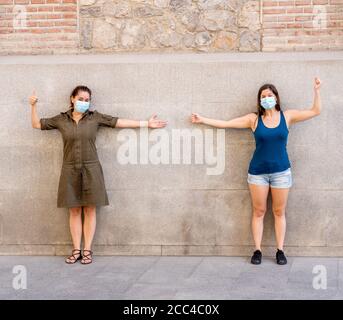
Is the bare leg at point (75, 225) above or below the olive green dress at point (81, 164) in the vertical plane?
below

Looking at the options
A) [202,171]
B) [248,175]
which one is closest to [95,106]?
[202,171]

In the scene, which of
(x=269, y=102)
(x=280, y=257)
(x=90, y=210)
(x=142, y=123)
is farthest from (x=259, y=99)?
(x=90, y=210)

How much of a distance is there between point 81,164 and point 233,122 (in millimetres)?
1571

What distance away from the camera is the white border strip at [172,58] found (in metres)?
7.11

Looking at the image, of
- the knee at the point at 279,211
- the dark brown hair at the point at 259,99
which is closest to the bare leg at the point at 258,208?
the knee at the point at 279,211

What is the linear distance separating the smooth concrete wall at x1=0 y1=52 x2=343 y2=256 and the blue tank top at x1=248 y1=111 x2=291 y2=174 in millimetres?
366

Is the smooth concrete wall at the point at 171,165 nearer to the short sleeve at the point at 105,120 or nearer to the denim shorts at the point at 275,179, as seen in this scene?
the short sleeve at the point at 105,120

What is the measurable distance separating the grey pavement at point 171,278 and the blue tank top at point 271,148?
95 cm

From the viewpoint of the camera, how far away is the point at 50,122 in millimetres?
7090

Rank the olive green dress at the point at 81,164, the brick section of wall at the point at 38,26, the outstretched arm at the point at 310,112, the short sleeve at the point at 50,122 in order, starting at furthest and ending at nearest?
the brick section of wall at the point at 38,26 < the short sleeve at the point at 50,122 < the olive green dress at the point at 81,164 < the outstretched arm at the point at 310,112

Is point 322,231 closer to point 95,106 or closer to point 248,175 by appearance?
point 248,175

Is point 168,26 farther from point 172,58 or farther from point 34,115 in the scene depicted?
point 34,115

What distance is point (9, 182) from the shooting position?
24.3 ft

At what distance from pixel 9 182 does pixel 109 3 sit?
2218 millimetres
